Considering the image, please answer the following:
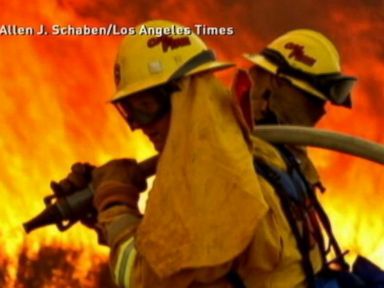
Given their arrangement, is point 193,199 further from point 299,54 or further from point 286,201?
point 299,54

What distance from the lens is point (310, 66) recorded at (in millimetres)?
4383

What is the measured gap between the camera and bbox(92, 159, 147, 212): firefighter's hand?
3.34 meters

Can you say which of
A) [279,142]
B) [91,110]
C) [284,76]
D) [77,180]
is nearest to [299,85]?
[284,76]

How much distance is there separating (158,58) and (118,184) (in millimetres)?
351

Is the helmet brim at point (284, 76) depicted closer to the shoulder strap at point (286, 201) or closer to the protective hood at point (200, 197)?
the shoulder strap at point (286, 201)

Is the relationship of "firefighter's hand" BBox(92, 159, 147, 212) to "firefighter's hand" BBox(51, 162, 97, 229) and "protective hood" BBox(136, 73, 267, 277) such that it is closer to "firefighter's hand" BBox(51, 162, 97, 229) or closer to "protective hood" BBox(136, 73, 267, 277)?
"firefighter's hand" BBox(51, 162, 97, 229)

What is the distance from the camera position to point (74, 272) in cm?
721

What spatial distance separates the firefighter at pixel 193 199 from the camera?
3008 millimetres

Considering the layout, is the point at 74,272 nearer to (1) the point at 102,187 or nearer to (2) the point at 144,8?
(2) the point at 144,8

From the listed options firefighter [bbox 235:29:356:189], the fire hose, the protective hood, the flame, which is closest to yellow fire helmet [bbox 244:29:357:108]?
firefighter [bbox 235:29:356:189]

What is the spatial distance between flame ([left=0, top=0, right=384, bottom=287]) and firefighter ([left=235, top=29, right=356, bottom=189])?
2.83m

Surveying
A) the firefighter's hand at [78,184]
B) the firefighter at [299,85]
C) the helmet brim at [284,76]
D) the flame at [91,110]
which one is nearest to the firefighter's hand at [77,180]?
the firefighter's hand at [78,184]

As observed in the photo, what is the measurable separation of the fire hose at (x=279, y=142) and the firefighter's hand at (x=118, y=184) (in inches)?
3.6

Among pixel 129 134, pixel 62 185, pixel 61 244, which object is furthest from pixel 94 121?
pixel 62 185
